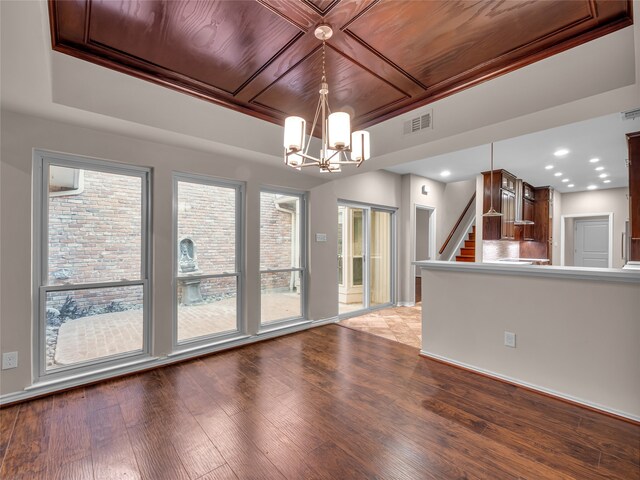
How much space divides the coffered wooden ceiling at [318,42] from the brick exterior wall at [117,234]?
122cm

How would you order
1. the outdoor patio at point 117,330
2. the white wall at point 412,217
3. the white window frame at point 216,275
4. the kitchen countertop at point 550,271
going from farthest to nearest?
the white wall at point 412,217, the white window frame at point 216,275, the outdoor patio at point 117,330, the kitchen countertop at point 550,271

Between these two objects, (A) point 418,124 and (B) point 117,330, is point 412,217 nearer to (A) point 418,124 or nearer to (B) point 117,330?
(A) point 418,124

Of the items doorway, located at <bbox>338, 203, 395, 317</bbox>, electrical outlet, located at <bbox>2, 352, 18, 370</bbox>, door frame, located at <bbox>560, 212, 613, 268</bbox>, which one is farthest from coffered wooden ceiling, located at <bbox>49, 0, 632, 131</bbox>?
door frame, located at <bbox>560, 212, 613, 268</bbox>

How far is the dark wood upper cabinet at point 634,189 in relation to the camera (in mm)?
3695

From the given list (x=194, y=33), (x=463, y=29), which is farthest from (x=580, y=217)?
(x=194, y=33)

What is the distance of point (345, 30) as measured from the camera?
201cm

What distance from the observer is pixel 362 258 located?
571 centimetres

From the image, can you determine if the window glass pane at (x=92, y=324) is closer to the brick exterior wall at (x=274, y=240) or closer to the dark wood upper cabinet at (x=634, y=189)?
the brick exterior wall at (x=274, y=240)

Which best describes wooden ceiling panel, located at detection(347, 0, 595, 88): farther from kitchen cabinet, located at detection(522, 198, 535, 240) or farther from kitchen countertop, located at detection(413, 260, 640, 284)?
kitchen cabinet, located at detection(522, 198, 535, 240)

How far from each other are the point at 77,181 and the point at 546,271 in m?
4.31

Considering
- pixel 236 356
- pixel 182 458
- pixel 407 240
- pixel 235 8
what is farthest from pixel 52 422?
pixel 407 240

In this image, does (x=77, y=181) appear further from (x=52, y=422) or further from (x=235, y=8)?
(x=235, y=8)

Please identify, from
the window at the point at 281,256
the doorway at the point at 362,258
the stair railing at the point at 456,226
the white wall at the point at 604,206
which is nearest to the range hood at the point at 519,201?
the stair railing at the point at 456,226

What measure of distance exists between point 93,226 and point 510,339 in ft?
13.5
